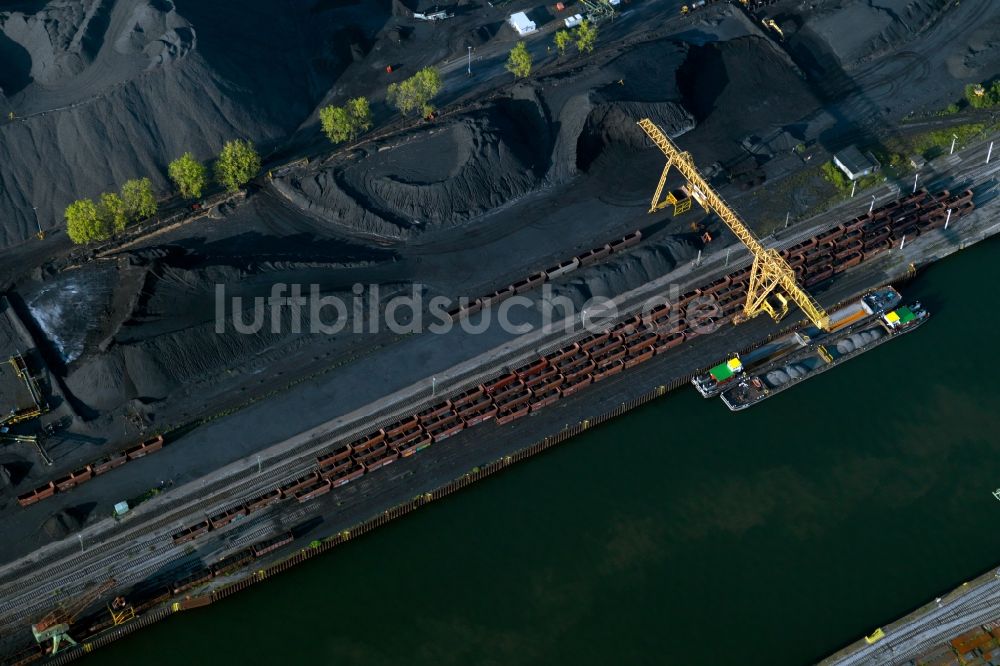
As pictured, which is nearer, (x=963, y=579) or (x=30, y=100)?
(x=963, y=579)

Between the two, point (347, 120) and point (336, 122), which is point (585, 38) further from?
point (336, 122)

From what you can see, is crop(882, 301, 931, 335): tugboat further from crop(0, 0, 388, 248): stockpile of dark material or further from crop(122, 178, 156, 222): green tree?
crop(122, 178, 156, 222): green tree

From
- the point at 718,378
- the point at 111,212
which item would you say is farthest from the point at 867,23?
the point at 111,212

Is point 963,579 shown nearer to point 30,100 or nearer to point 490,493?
point 490,493

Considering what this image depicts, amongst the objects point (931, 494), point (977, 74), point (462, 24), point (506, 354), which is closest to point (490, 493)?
point (506, 354)

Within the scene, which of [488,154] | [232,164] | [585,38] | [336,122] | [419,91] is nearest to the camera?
[488,154]

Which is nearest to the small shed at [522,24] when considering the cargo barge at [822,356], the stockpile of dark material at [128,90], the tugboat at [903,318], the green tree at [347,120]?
the stockpile of dark material at [128,90]

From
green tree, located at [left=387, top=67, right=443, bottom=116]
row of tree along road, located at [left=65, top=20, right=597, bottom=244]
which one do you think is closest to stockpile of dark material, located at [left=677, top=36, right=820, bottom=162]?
row of tree along road, located at [left=65, top=20, right=597, bottom=244]

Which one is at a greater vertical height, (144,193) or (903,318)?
(144,193)
